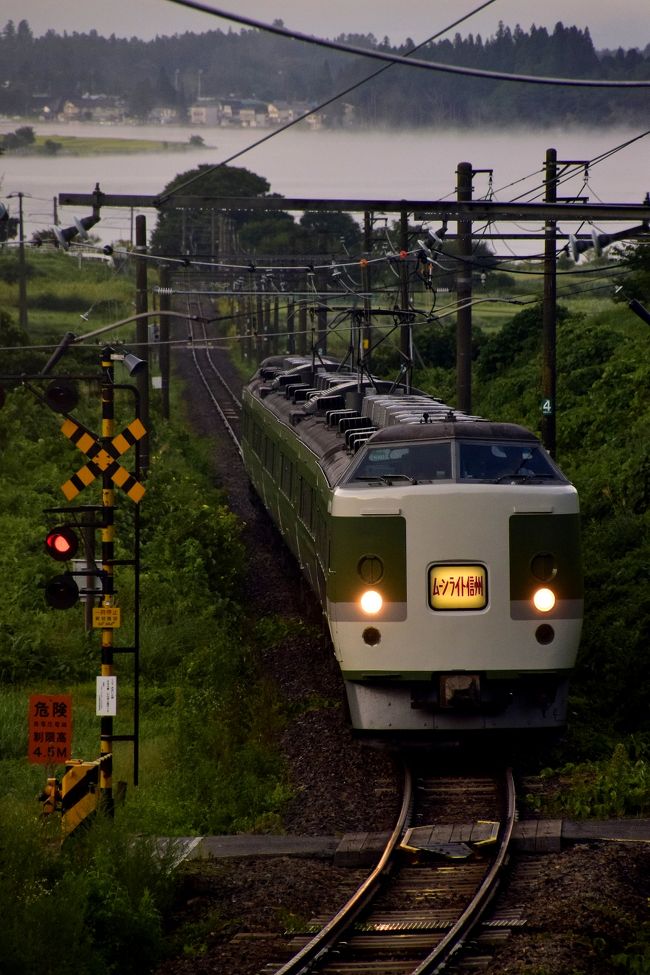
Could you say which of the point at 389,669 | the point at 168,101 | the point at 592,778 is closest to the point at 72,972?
the point at 389,669

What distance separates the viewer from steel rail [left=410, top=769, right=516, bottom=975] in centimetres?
905

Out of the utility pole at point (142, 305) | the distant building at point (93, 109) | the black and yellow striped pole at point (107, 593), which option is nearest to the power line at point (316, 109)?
the black and yellow striped pole at point (107, 593)

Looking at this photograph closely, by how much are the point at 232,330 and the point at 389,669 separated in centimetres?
7878

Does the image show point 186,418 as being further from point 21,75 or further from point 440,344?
point 21,75

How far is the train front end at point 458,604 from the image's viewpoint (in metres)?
13.3

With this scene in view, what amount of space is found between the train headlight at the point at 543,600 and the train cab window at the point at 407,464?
1.40 m

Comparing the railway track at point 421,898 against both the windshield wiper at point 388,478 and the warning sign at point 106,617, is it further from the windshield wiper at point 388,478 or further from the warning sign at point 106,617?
the warning sign at point 106,617

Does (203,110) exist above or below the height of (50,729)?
above

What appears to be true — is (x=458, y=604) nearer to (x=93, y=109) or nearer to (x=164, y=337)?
(x=93, y=109)

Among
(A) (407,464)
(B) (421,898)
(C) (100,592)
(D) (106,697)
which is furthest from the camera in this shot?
(C) (100,592)

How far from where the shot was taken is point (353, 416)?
18.7 metres

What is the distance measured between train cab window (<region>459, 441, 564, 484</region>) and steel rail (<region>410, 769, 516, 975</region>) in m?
3.30

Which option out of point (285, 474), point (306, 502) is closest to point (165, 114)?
point (285, 474)

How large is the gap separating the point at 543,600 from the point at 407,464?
1.95 meters
